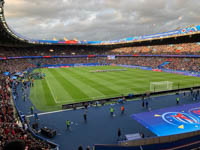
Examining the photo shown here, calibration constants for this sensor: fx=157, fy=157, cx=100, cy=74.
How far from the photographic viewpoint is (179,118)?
695 inches

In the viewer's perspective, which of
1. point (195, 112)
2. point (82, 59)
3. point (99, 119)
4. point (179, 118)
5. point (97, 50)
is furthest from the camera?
point (97, 50)

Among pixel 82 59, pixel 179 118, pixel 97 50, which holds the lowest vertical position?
pixel 179 118

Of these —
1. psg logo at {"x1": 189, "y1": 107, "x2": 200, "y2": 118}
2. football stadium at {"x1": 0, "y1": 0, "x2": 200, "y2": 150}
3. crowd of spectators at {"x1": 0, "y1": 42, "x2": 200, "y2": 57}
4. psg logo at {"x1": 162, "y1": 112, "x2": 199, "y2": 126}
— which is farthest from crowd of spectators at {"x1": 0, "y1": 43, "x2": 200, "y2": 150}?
psg logo at {"x1": 189, "y1": 107, "x2": 200, "y2": 118}

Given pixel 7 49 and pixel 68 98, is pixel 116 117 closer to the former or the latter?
pixel 68 98

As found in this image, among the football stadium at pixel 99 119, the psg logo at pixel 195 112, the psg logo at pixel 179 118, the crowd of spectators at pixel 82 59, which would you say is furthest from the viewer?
the crowd of spectators at pixel 82 59

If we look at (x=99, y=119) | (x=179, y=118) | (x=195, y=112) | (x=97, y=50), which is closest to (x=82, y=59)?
(x=97, y=50)

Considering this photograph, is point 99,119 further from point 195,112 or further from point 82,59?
point 82,59

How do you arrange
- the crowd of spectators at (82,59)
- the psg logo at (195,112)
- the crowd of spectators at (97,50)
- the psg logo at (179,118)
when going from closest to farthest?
the psg logo at (179,118), the psg logo at (195,112), the crowd of spectators at (82,59), the crowd of spectators at (97,50)

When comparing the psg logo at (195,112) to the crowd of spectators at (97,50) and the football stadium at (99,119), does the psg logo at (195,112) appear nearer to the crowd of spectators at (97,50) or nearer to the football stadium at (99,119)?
the football stadium at (99,119)

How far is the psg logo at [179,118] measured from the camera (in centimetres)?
1667

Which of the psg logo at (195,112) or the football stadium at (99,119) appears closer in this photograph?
the football stadium at (99,119)

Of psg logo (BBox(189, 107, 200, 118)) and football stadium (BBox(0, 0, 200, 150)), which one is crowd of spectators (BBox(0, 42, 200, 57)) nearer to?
football stadium (BBox(0, 0, 200, 150))

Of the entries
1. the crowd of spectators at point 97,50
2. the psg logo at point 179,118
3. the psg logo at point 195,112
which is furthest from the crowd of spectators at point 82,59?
the psg logo at point 195,112

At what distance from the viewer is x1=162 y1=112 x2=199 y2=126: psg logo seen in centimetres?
1667
